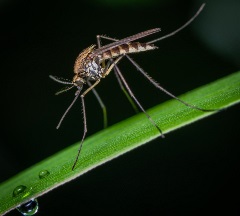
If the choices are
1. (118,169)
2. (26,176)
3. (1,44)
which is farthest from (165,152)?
(1,44)

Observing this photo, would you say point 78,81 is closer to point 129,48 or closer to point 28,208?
point 129,48

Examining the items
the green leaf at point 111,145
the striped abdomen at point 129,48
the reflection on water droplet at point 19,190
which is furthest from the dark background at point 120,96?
the reflection on water droplet at point 19,190

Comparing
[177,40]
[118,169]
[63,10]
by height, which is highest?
[63,10]

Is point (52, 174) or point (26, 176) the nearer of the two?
point (52, 174)

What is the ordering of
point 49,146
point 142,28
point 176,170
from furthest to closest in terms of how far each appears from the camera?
1. point 142,28
2. point 49,146
3. point 176,170

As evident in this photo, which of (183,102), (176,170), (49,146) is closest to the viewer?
(183,102)

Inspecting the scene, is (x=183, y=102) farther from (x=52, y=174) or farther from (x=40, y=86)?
(x=40, y=86)
